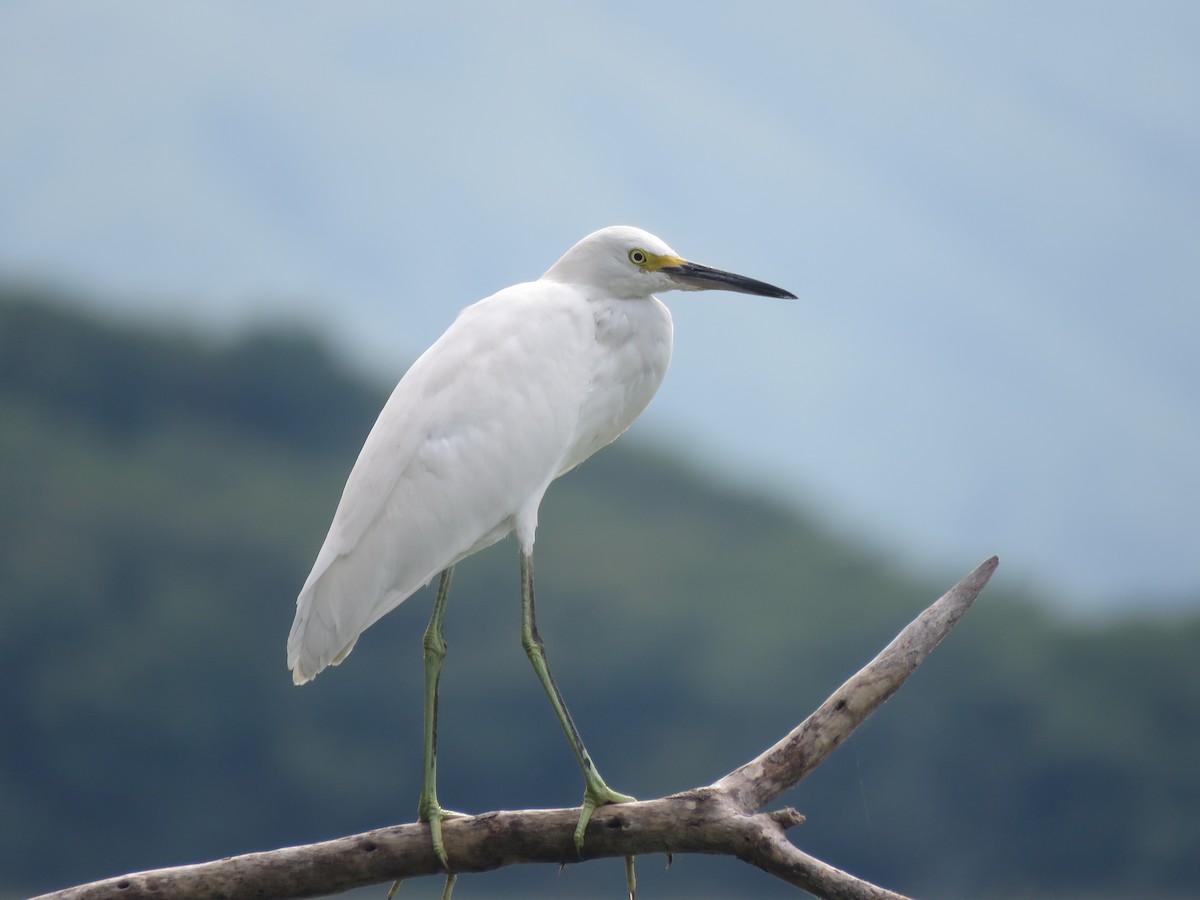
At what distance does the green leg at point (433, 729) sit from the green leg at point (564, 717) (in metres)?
0.22

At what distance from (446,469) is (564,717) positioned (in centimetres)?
63

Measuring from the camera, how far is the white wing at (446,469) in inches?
123

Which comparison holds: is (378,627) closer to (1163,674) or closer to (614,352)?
(1163,674)

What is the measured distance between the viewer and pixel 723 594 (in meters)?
22.0

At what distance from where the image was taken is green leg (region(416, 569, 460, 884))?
2.84 meters

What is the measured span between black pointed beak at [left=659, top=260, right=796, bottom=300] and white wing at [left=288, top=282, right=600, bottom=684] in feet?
1.04

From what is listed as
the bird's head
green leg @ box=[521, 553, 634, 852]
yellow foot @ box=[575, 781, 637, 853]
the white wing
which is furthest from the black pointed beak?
yellow foot @ box=[575, 781, 637, 853]

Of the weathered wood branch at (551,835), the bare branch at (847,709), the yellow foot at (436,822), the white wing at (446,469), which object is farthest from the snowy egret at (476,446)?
the bare branch at (847,709)

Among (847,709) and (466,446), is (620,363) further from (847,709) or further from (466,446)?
(847,709)

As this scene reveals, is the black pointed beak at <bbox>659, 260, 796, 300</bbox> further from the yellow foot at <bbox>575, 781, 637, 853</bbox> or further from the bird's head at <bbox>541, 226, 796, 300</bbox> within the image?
the yellow foot at <bbox>575, 781, 637, 853</bbox>

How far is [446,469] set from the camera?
3.17 meters

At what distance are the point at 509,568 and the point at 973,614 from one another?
8.32 metres

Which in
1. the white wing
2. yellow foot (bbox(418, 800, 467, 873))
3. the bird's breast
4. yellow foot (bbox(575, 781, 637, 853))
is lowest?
yellow foot (bbox(418, 800, 467, 873))

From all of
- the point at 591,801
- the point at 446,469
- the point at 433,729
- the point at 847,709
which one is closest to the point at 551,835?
the point at 591,801
